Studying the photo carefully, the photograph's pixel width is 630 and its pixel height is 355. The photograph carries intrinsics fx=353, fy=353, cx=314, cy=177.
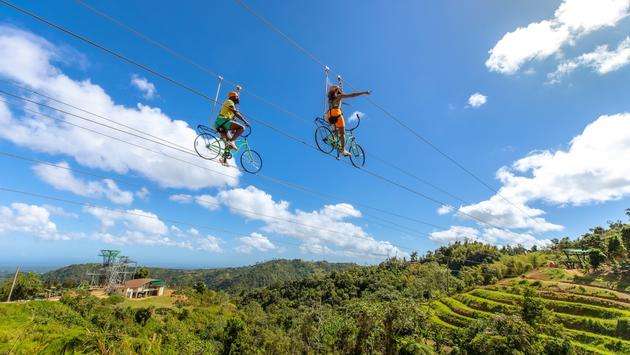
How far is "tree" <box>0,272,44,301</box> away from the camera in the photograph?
2527 inches

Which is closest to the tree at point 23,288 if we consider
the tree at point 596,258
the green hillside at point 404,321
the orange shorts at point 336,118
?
the green hillside at point 404,321

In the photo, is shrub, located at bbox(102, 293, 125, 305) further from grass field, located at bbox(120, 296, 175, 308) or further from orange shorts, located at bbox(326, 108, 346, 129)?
orange shorts, located at bbox(326, 108, 346, 129)

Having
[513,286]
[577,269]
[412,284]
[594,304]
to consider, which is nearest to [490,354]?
[594,304]

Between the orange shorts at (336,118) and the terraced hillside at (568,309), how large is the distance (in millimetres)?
35836

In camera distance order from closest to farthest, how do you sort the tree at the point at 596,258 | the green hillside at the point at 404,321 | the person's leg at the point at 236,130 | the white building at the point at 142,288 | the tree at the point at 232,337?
1. the person's leg at the point at 236,130
2. the green hillside at the point at 404,321
3. the tree at the point at 232,337
4. the tree at the point at 596,258
5. the white building at the point at 142,288

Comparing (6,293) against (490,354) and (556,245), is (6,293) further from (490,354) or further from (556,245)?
(556,245)

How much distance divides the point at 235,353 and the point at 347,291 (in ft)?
202

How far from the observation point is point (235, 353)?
176 ft

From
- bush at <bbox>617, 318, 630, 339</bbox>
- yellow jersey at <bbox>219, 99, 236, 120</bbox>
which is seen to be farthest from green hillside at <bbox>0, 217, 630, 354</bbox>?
yellow jersey at <bbox>219, 99, 236, 120</bbox>

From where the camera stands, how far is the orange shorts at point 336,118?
14.8 meters

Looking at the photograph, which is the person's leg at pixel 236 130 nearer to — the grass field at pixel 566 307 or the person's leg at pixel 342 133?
the person's leg at pixel 342 133

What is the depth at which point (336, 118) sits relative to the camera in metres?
14.9

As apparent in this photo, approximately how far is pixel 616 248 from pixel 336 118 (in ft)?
234

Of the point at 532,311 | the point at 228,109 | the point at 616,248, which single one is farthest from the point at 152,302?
the point at 616,248
